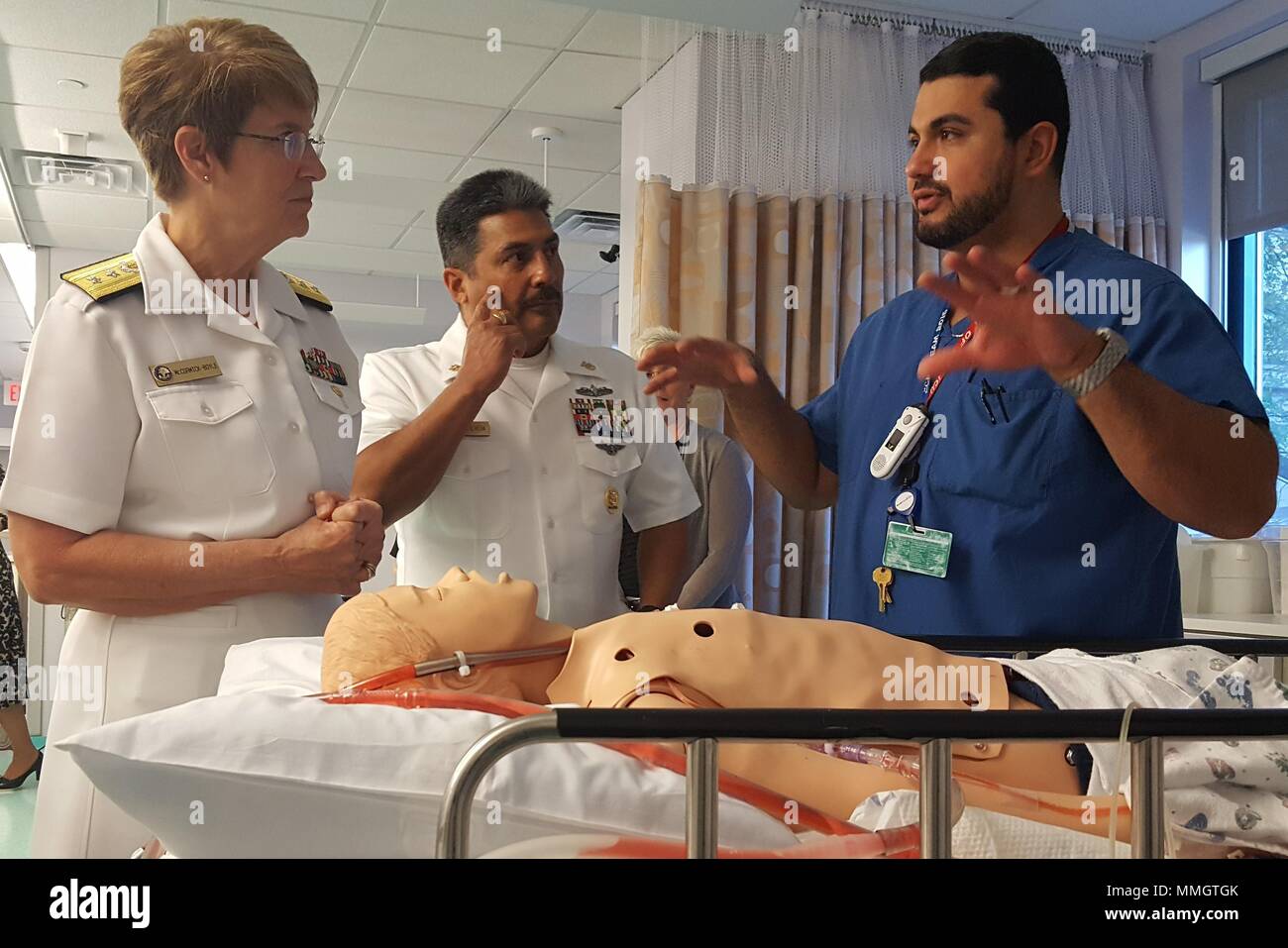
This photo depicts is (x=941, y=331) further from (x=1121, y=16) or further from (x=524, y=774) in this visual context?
(x=1121, y=16)

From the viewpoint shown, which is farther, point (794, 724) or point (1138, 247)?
point (1138, 247)

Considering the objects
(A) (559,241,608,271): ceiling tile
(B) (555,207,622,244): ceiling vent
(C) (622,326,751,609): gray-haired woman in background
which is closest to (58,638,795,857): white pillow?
(C) (622,326,751,609): gray-haired woman in background

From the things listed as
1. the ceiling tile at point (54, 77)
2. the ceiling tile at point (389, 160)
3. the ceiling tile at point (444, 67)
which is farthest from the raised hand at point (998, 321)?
the ceiling tile at point (389, 160)

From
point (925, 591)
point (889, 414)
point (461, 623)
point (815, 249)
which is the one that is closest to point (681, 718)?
point (461, 623)

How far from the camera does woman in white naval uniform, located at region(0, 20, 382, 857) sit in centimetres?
139

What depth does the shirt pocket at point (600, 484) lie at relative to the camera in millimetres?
2146

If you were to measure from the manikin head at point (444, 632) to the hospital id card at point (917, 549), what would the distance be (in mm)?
591

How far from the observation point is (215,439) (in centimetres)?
148

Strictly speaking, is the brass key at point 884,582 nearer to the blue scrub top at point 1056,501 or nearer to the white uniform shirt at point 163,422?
the blue scrub top at point 1056,501

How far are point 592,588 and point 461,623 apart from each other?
31.9 inches

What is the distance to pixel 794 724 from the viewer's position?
0.75 m

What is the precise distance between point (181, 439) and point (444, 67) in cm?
340
